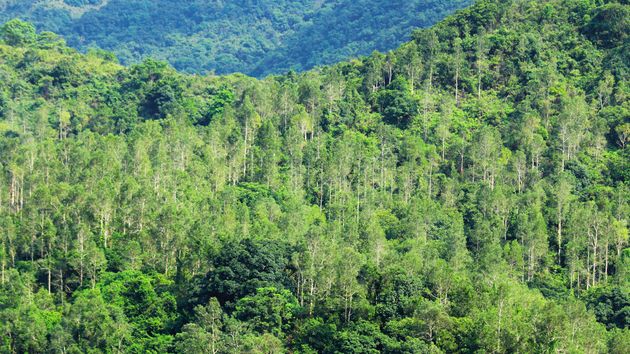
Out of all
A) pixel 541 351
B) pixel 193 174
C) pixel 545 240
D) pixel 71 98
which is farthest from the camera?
pixel 71 98

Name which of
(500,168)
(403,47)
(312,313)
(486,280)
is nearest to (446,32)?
(403,47)

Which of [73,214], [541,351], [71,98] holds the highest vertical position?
[71,98]

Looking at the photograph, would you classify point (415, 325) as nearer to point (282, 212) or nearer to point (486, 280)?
point (486, 280)

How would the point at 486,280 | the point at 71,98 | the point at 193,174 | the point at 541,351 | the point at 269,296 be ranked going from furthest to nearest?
1. the point at 71,98
2. the point at 193,174
3. the point at 486,280
4. the point at 269,296
5. the point at 541,351

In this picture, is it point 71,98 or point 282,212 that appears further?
point 71,98

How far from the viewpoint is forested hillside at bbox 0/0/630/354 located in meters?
64.2

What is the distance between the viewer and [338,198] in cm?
8731

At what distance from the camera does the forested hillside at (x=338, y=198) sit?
64.2m

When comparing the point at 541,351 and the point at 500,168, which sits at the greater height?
the point at 500,168

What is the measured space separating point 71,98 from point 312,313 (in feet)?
175

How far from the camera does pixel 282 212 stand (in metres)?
82.8

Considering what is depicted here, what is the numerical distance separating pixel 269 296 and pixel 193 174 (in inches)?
891

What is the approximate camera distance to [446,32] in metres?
114

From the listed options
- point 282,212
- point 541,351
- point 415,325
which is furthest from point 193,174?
point 541,351
